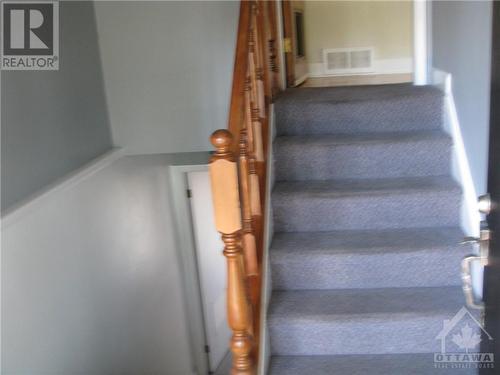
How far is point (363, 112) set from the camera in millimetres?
2881

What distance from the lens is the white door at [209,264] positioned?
4438mm

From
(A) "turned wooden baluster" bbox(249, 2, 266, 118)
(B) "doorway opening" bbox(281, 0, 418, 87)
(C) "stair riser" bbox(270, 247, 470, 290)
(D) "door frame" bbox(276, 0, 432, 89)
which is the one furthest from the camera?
(B) "doorway opening" bbox(281, 0, 418, 87)

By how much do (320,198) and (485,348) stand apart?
0.96 meters

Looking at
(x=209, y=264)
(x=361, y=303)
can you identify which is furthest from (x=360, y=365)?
(x=209, y=264)

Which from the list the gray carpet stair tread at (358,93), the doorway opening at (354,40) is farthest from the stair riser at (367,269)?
the doorway opening at (354,40)

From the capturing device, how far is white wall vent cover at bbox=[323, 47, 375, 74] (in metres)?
4.98

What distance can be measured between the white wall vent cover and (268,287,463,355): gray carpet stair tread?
323cm

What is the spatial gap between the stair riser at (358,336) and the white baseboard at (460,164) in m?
0.48

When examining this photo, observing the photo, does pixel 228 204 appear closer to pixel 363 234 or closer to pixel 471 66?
pixel 363 234

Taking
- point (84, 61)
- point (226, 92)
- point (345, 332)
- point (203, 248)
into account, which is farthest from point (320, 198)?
point (203, 248)

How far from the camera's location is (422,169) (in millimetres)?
2629

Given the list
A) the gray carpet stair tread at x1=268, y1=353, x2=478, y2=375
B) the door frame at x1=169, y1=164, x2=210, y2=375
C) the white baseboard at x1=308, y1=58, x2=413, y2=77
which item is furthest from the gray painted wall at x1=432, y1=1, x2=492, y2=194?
the white baseboard at x1=308, y1=58, x2=413, y2=77

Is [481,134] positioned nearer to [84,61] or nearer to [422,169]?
[422,169]

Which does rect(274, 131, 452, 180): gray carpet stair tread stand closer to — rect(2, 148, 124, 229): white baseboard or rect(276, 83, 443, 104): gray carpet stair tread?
rect(276, 83, 443, 104): gray carpet stair tread
